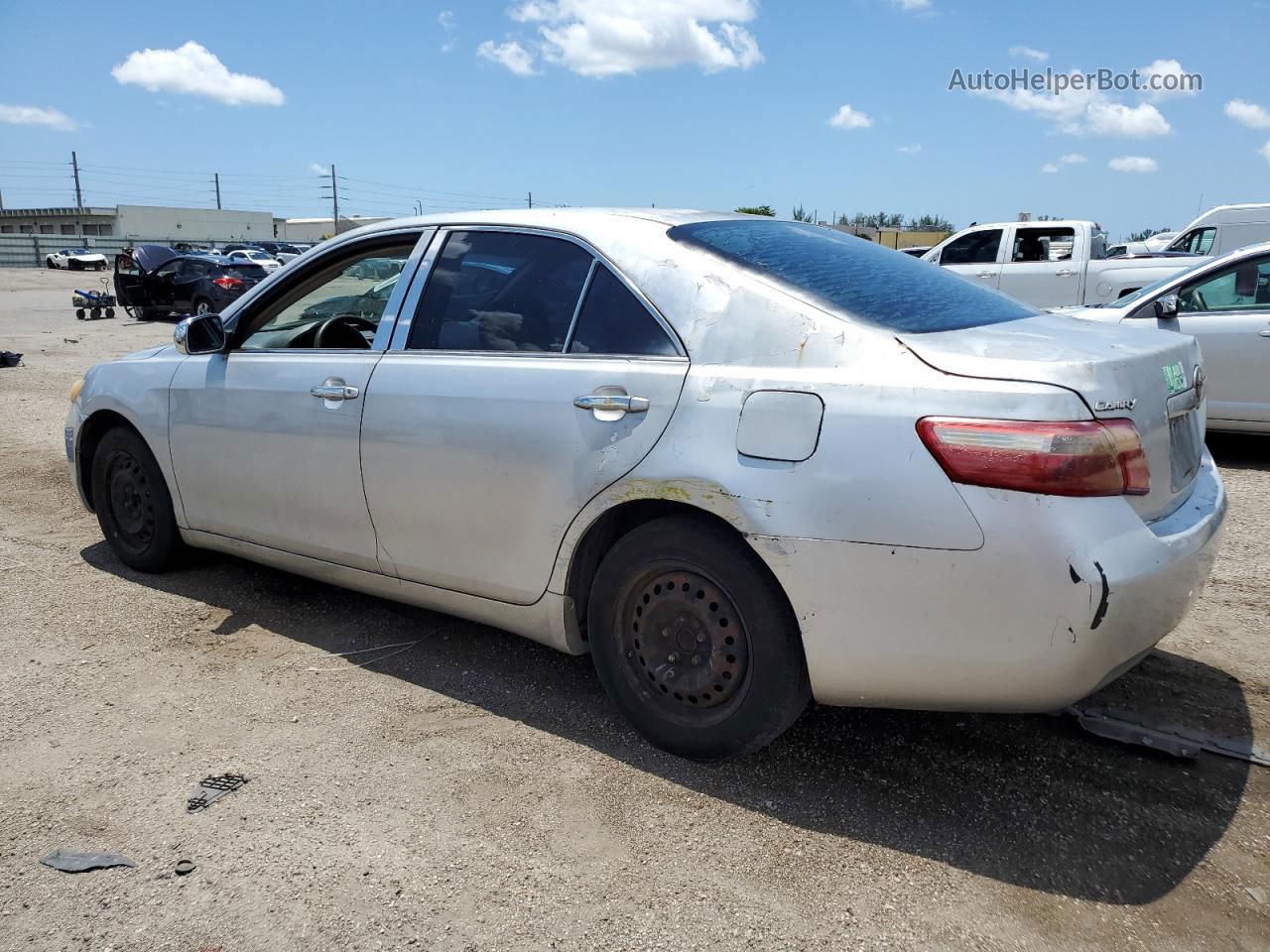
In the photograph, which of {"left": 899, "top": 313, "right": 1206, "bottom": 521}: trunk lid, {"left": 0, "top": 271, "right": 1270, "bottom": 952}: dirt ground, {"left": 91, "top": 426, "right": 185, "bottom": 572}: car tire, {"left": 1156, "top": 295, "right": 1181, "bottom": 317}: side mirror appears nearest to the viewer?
{"left": 0, "top": 271, "right": 1270, "bottom": 952}: dirt ground

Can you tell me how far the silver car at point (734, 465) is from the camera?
2387 millimetres

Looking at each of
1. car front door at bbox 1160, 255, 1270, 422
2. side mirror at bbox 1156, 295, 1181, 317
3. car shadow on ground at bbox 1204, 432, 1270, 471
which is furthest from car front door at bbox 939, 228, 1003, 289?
side mirror at bbox 1156, 295, 1181, 317

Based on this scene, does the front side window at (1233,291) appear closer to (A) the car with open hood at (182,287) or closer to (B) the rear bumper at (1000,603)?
(B) the rear bumper at (1000,603)

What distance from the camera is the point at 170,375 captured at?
4398 millimetres

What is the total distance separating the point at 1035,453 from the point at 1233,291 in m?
6.27

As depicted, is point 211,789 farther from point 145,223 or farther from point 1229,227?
point 145,223

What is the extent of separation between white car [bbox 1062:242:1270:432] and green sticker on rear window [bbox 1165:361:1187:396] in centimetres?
469

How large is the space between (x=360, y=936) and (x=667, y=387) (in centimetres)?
162

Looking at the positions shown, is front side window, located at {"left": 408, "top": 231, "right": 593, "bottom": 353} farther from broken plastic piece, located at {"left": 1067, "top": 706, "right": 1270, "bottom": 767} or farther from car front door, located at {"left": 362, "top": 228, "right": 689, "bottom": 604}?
broken plastic piece, located at {"left": 1067, "top": 706, "right": 1270, "bottom": 767}

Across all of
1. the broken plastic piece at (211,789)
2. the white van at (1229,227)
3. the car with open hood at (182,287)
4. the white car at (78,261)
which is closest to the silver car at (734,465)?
the broken plastic piece at (211,789)

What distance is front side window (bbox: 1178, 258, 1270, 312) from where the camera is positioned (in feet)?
23.5

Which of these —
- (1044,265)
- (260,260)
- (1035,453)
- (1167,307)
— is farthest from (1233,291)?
(260,260)

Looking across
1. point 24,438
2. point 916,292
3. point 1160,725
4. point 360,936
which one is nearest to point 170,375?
point 360,936

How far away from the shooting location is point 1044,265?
46.8 feet
